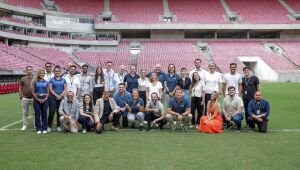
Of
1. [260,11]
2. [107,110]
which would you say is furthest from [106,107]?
[260,11]

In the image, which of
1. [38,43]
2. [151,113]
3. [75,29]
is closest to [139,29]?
[75,29]

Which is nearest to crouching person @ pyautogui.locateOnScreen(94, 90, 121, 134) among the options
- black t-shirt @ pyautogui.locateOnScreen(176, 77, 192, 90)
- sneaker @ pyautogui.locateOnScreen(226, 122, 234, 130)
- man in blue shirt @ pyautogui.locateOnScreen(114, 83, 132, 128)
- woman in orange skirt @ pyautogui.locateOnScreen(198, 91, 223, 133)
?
man in blue shirt @ pyautogui.locateOnScreen(114, 83, 132, 128)

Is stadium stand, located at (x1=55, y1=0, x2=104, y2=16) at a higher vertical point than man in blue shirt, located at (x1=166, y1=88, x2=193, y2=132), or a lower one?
higher

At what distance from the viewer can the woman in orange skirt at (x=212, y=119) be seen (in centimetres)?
827

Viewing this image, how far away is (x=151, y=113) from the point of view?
887 cm

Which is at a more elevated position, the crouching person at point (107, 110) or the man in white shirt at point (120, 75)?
the man in white shirt at point (120, 75)

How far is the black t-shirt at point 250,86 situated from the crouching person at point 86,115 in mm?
4489

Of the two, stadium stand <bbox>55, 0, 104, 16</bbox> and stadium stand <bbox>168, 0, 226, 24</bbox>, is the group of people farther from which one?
stadium stand <bbox>55, 0, 104, 16</bbox>

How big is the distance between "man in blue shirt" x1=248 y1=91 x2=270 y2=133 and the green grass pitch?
33 cm

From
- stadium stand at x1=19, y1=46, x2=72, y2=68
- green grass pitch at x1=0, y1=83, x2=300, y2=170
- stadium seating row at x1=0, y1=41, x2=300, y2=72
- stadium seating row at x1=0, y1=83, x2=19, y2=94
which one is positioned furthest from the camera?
stadium seating row at x1=0, y1=41, x2=300, y2=72

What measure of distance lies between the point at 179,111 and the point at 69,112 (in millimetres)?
3052

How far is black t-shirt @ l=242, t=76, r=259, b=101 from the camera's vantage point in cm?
898

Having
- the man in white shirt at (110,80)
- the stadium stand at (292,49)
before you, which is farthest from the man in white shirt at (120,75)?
the stadium stand at (292,49)

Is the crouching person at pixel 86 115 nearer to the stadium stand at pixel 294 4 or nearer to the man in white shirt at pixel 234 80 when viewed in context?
the man in white shirt at pixel 234 80
